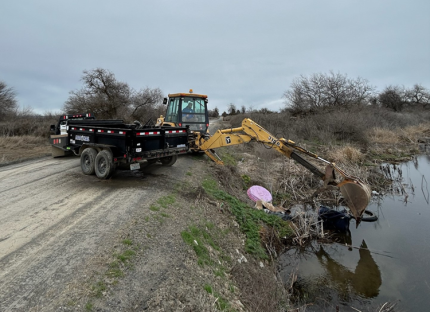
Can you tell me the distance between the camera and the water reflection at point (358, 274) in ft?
17.3

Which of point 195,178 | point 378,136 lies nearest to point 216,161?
point 195,178

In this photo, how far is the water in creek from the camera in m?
4.93

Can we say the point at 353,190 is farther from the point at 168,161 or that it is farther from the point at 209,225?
the point at 168,161

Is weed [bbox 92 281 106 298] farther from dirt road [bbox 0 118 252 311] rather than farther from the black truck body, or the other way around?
the black truck body

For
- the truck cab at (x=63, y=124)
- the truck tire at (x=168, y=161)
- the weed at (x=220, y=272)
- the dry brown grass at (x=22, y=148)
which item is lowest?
the weed at (x=220, y=272)

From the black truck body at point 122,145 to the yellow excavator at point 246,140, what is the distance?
5.01ft

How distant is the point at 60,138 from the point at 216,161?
241 inches

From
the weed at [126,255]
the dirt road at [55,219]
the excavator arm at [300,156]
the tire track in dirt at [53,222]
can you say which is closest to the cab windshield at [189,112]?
the excavator arm at [300,156]

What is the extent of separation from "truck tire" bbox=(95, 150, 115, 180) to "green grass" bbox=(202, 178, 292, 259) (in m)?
2.65

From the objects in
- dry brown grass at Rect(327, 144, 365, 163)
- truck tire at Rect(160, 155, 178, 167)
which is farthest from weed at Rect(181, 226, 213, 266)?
dry brown grass at Rect(327, 144, 365, 163)

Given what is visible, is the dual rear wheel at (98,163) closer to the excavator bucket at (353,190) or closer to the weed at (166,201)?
the weed at (166,201)

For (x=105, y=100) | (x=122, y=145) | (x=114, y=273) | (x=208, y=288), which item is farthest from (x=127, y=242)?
(x=105, y=100)

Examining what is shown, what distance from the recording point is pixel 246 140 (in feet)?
26.9

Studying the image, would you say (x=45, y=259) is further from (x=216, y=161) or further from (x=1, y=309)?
(x=216, y=161)
